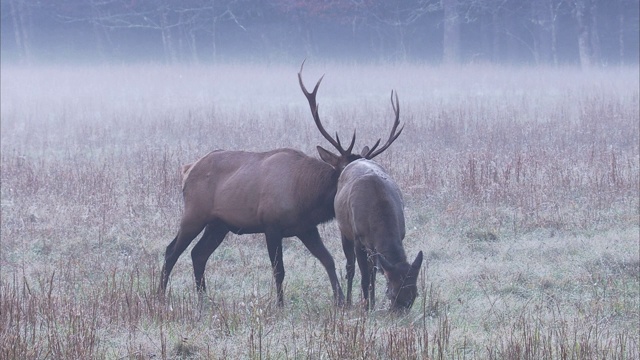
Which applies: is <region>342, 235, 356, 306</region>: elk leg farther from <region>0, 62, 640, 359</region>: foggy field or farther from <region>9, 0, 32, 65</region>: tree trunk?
<region>9, 0, 32, 65</region>: tree trunk

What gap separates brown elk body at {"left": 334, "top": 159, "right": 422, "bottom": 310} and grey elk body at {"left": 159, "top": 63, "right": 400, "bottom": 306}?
0.96 feet

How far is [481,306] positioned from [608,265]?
198 centimetres

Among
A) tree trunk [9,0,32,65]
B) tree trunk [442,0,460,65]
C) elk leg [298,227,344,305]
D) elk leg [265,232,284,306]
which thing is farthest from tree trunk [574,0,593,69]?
elk leg [265,232,284,306]

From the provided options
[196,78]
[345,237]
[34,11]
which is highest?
[34,11]

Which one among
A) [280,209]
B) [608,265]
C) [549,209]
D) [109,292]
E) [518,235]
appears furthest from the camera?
[549,209]

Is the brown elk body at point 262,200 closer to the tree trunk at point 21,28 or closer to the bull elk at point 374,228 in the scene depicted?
the bull elk at point 374,228

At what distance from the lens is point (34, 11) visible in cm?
4194

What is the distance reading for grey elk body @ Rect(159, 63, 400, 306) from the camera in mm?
7879

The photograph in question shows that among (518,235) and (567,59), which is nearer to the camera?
(518,235)

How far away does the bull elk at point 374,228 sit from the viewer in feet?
22.0

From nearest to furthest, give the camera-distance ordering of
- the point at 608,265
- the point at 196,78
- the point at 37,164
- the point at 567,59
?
the point at 608,265
the point at 37,164
the point at 196,78
the point at 567,59

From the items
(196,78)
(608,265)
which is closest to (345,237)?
(608,265)

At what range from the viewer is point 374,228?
7102 mm

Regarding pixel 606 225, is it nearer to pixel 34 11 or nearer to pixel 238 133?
pixel 238 133
